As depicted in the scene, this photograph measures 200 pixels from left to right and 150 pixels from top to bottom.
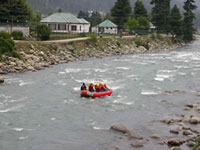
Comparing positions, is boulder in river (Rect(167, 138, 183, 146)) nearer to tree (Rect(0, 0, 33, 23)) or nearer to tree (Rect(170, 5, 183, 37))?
tree (Rect(0, 0, 33, 23))

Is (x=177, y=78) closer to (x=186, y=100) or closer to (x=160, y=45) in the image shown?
(x=186, y=100)

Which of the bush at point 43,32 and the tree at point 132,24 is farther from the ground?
the tree at point 132,24

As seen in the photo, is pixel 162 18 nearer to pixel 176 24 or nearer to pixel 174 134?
pixel 176 24

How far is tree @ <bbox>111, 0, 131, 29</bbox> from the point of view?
95188mm

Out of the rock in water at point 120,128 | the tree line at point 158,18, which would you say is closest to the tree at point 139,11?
the tree line at point 158,18

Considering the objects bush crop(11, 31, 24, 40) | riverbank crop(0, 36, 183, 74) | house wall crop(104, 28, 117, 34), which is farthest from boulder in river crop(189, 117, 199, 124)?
house wall crop(104, 28, 117, 34)

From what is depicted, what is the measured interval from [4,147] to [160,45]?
74375 millimetres

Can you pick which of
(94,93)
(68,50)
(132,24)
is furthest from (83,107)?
(132,24)

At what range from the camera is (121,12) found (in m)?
95.9

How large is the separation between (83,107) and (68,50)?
32597 millimetres

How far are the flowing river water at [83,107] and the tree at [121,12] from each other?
53656mm

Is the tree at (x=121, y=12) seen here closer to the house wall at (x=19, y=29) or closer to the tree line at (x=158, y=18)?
the tree line at (x=158, y=18)

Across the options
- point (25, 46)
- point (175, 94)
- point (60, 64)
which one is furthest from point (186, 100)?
point (25, 46)

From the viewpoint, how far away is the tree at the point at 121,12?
95188 mm
